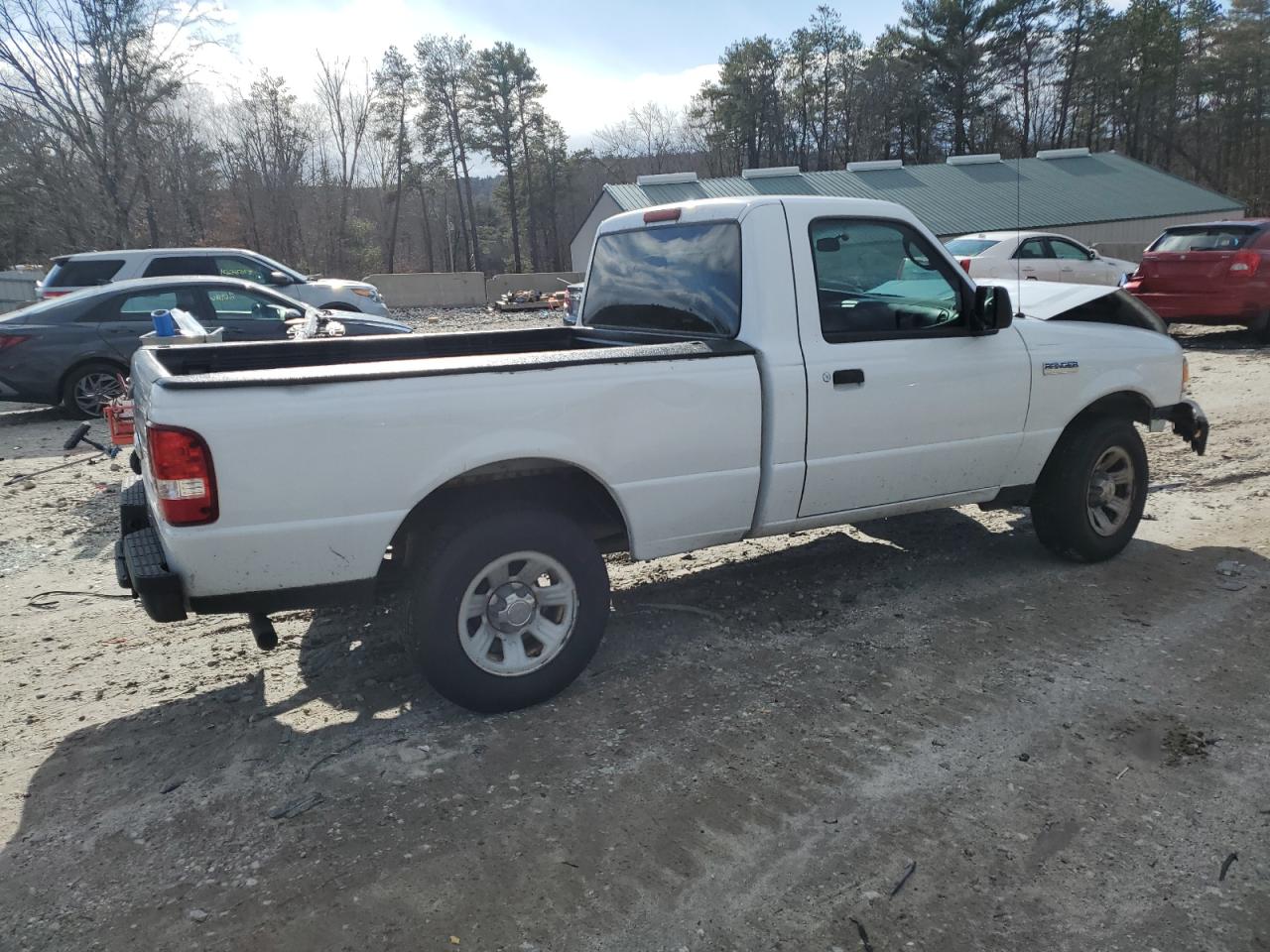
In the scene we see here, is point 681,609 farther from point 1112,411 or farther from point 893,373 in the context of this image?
point 1112,411

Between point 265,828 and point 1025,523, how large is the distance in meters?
5.15

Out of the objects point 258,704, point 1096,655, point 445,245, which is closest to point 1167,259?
point 1096,655

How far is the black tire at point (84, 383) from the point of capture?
34.8 ft

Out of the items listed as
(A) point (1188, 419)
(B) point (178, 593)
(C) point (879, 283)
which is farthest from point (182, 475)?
(A) point (1188, 419)

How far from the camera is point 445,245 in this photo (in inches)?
2584

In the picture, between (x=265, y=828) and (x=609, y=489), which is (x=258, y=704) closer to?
(x=265, y=828)

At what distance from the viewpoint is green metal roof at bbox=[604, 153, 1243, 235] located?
3647 centimetres

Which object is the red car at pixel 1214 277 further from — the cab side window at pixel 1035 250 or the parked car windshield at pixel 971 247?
the cab side window at pixel 1035 250

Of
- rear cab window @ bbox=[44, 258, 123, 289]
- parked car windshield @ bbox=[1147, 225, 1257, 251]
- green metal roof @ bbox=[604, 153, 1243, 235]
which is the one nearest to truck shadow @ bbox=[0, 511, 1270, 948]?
parked car windshield @ bbox=[1147, 225, 1257, 251]

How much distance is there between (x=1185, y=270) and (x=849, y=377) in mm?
11616

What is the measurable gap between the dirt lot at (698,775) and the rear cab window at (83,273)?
9850mm

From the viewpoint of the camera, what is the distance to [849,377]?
423cm

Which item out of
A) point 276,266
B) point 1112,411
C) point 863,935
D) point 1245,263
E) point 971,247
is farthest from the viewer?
point 971,247

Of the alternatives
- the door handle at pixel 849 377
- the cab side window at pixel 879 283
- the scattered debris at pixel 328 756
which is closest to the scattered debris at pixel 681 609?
the door handle at pixel 849 377
